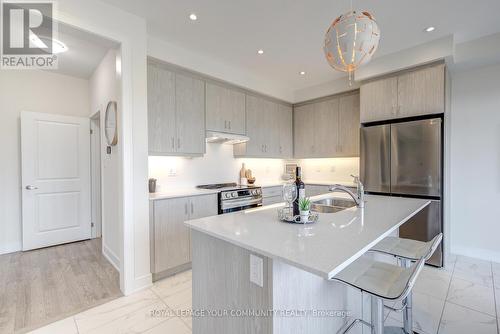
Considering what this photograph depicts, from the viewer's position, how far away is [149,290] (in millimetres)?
2447

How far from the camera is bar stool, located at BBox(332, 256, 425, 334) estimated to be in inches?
45.6

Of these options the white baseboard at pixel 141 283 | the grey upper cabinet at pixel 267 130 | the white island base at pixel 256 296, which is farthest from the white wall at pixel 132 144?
the grey upper cabinet at pixel 267 130

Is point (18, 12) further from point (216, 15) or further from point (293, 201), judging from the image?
point (293, 201)

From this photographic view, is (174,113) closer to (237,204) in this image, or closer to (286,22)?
(237,204)

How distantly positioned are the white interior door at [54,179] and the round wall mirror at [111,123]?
143cm

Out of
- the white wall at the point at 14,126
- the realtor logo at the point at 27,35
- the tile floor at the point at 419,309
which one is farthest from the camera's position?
the white wall at the point at 14,126

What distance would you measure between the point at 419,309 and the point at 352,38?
230cm

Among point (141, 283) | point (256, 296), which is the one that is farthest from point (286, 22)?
point (141, 283)

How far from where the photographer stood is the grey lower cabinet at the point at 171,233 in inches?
101

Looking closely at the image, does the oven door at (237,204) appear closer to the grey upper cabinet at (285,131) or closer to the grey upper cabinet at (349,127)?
the grey upper cabinet at (285,131)

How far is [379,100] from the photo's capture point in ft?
10.8

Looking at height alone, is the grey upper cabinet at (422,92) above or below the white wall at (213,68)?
below

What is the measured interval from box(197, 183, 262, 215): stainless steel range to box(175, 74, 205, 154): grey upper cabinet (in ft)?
2.17

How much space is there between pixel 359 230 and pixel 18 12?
3480mm
